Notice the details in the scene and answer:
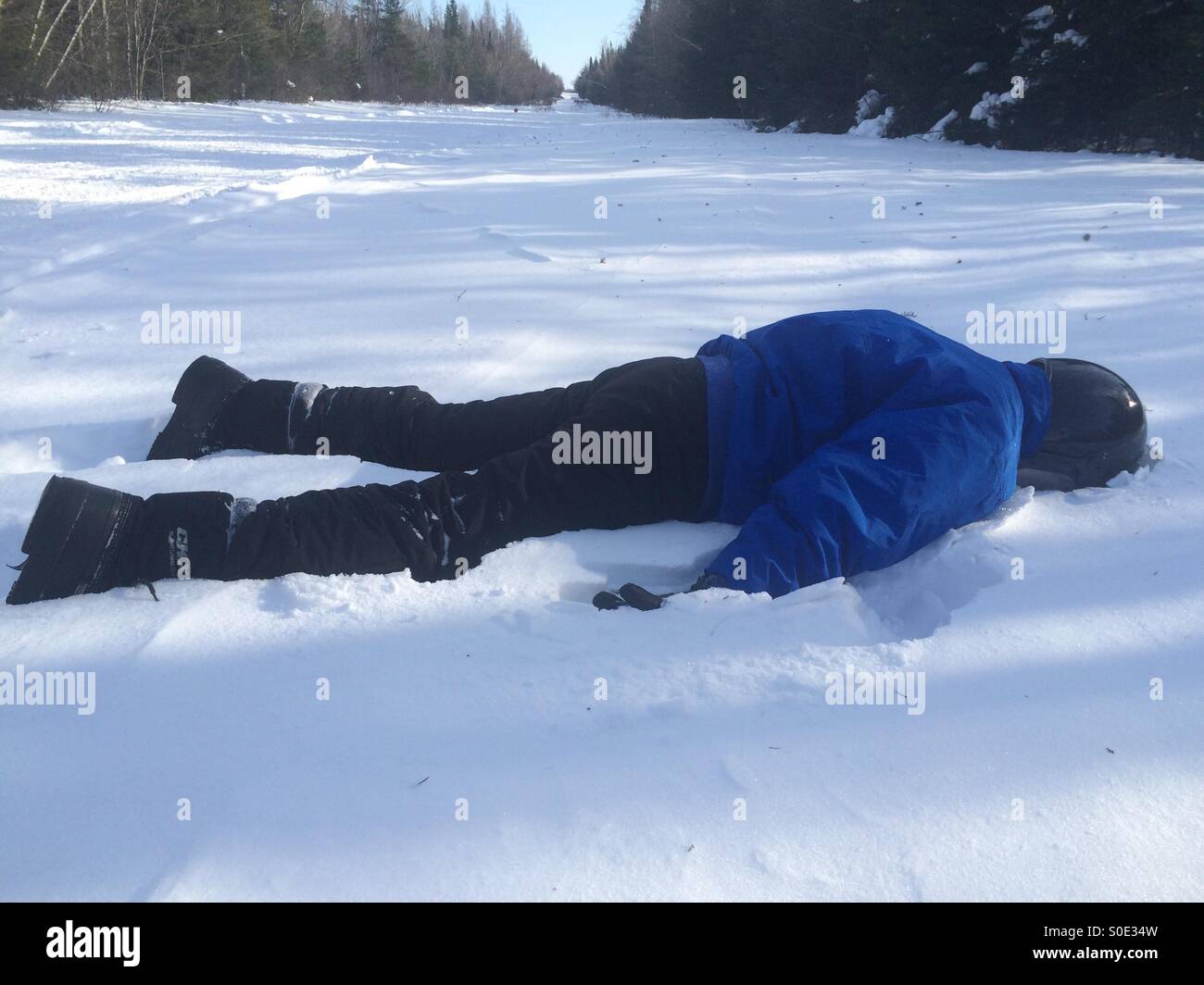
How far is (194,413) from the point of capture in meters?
2.18

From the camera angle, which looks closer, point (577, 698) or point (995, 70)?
point (577, 698)

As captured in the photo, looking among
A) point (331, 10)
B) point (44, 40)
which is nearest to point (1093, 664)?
point (44, 40)

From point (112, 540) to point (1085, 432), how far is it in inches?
85.6

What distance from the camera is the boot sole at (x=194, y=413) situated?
7.13ft

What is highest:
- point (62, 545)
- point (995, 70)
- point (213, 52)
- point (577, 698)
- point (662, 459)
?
point (213, 52)

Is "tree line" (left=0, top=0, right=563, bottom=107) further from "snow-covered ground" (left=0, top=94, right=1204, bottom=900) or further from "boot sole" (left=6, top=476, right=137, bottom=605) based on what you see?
"boot sole" (left=6, top=476, right=137, bottom=605)

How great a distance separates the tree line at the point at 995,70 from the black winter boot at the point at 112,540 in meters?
9.91

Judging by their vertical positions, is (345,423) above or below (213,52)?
below

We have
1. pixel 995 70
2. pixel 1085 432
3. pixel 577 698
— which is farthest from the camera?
pixel 995 70

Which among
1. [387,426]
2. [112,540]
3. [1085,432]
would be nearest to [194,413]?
[387,426]

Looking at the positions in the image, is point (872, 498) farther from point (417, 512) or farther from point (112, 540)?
point (112, 540)
